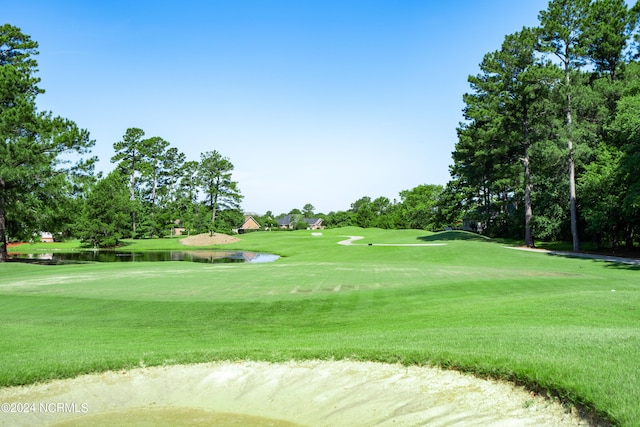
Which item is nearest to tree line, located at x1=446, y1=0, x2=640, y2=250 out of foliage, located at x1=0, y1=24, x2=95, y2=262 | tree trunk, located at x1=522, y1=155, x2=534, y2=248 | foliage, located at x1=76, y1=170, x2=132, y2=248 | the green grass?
tree trunk, located at x1=522, y1=155, x2=534, y2=248

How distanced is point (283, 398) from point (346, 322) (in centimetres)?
620

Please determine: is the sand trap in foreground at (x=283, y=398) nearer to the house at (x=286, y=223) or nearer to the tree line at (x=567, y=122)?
the tree line at (x=567, y=122)

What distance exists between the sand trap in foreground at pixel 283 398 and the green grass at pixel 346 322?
0.33m

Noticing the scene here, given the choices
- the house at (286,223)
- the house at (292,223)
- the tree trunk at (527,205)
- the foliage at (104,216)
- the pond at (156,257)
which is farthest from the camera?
the house at (286,223)

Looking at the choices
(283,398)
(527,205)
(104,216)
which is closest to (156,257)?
(104,216)

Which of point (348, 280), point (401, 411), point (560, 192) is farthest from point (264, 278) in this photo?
point (560, 192)

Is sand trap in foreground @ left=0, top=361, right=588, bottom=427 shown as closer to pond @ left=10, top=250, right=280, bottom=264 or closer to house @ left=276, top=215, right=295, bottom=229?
pond @ left=10, top=250, right=280, bottom=264

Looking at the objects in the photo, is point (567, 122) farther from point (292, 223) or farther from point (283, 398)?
point (292, 223)

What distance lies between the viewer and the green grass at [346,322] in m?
6.20

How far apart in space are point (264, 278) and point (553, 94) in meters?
35.8

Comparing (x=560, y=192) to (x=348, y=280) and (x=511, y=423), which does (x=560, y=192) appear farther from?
(x=511, y=423)

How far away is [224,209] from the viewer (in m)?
89.4

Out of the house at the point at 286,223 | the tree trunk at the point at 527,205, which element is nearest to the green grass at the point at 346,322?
the tree trunk at the point at 527,205

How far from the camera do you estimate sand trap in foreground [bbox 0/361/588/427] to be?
211 inches
